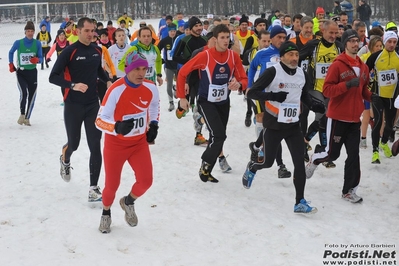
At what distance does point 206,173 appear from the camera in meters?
8.30

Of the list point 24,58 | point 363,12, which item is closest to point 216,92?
point 24,58

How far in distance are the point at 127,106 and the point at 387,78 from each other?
14.4 feet

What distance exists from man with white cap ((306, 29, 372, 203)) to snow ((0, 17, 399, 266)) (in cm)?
47

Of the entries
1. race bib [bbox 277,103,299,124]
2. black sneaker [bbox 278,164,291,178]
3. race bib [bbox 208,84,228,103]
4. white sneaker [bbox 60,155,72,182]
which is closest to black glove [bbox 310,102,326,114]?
race bib [bbox 277,103,299,124]

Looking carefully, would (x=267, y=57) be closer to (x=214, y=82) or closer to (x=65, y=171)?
(x=214, y=82)

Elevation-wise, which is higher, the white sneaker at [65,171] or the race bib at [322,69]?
the race bib at [322,69]

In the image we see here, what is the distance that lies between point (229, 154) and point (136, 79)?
4135 millimetres

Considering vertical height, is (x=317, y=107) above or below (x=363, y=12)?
below

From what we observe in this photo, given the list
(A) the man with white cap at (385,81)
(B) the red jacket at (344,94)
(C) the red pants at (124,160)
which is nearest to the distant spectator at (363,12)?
(A) the man with white cap at (385,81)

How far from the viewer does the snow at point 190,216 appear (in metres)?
5.93

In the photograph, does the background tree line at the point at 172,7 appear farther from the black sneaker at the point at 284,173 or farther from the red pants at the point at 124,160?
the red pants at the point at 124,160

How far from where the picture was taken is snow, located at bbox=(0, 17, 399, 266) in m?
5.93

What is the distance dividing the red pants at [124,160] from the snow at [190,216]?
497 millimetres

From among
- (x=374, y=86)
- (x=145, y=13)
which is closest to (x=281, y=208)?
(x=374, y=86)
